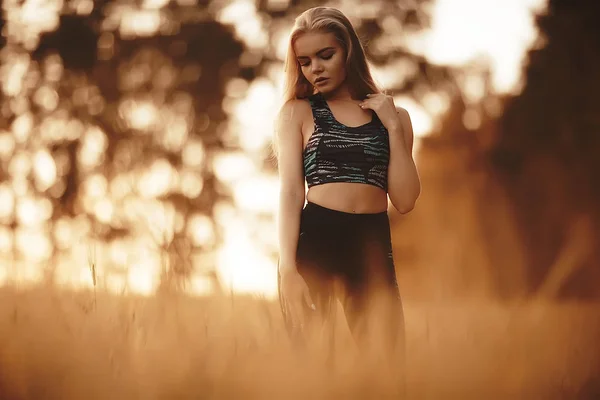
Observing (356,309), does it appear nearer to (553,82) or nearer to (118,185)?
(118,185)

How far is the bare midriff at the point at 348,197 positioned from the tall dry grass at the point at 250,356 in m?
0.44

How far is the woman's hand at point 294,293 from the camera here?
8.50ft

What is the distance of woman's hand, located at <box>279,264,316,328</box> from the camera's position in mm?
2590

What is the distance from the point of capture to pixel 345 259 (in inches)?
105

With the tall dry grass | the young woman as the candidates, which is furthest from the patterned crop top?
the tall dry grass

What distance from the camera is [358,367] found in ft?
7.07

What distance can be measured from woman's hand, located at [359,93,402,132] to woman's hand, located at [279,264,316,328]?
2.07 feet

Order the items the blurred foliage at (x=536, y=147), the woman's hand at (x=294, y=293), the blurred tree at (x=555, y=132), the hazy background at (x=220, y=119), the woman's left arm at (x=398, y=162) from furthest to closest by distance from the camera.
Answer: the blurred tree at (x=555, y=132)
the blurred foliage at (x=536, y=147)
the hazy background at (x=220, y=119)
the woman's left arm at (x=398, y=162)
the woman's hand at (x=294, y=293)

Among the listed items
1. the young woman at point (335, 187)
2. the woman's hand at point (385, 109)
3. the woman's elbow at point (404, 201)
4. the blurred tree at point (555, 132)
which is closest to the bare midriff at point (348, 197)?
the young woman at point (335, 187)

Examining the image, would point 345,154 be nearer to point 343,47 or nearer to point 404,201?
point 404,201

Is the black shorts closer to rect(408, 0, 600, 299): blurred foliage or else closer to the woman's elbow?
the woman's elbow

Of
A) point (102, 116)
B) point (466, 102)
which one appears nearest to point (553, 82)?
point (466, 102)

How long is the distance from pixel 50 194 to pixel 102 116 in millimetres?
2572

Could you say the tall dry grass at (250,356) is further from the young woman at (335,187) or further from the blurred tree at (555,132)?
the blurred tree at (555,132)
